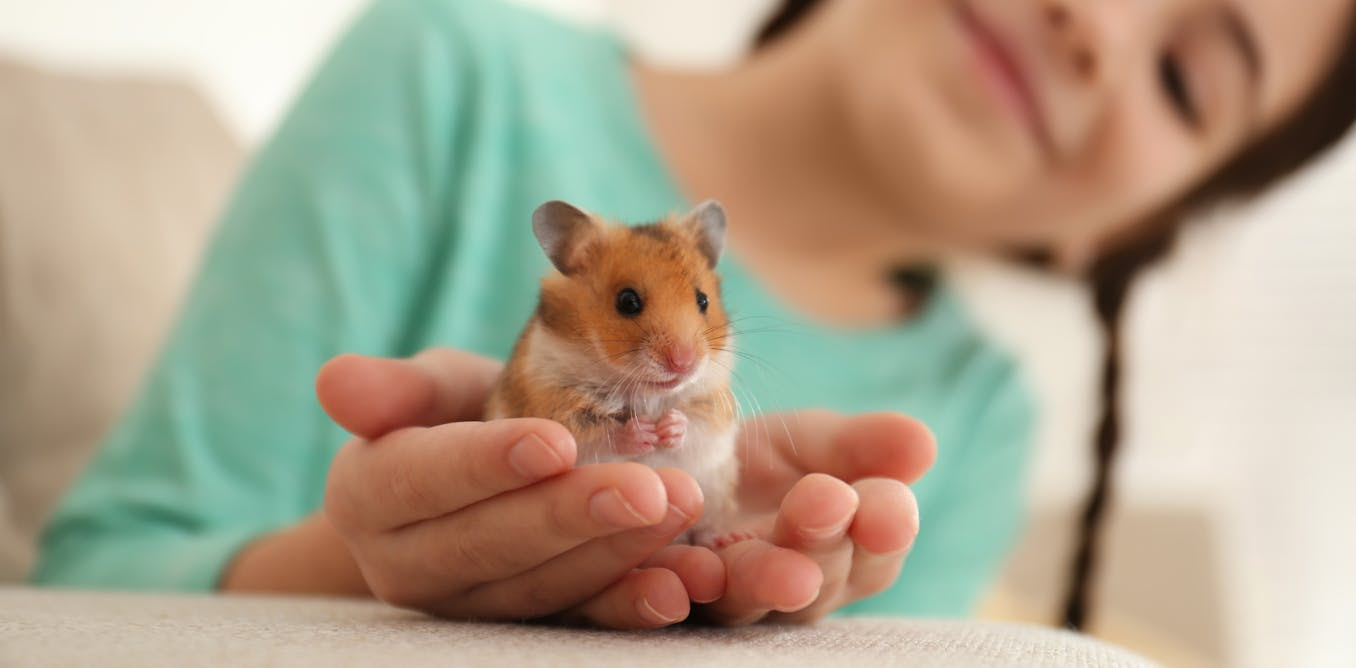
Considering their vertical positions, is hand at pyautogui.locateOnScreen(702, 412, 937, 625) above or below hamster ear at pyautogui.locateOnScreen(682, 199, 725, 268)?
below

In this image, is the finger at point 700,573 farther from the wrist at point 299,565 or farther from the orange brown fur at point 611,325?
the wrist at point 299,565

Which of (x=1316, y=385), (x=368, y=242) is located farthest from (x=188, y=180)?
(x=1316, y=385)

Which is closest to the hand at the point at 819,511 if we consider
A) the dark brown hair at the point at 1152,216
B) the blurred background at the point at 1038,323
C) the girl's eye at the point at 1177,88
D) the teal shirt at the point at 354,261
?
the teal shirt at the point at 354,261

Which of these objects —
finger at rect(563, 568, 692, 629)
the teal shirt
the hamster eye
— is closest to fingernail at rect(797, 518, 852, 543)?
finger at rect(563, 568, 692, 629)

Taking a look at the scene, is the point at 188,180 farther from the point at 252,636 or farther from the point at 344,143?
the point at 252,636

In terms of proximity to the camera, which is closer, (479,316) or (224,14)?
(479,316)

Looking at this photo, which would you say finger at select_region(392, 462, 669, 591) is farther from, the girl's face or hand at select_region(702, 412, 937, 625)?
the girl's face

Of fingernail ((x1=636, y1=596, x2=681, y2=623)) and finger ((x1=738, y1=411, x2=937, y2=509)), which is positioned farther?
finger ((x1=738, y1=411, x2=937, y2=509))
